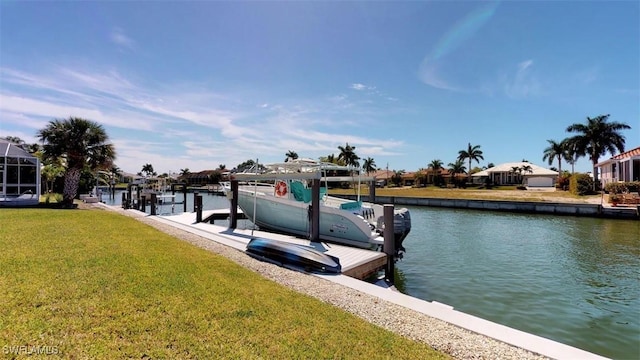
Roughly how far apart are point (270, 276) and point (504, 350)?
4518mm

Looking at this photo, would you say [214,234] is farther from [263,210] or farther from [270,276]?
[270,276]

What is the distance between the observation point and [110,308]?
4.31 meters

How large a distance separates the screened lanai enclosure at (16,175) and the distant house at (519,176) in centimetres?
7377

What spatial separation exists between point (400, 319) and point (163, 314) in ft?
11.2

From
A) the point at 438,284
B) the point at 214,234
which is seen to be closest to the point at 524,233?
the point at 438,284

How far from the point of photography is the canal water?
7168 millimetres

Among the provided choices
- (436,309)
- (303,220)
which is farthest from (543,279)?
(303,220)

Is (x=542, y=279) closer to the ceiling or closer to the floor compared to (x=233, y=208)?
closer to the floor

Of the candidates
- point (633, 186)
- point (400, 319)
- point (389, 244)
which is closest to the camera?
point (400, 319)

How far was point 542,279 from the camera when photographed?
10.4 metres

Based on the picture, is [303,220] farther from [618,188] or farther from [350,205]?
[618,188]

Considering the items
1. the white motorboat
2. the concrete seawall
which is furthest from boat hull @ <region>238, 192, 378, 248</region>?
the concrete seawall

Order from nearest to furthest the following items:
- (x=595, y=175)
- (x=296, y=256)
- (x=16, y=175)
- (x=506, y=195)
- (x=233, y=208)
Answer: (x=296, y=256) < (x=233, y=208) < (x=16, y=175) < (x=506, y=195) < (x=595, y=175)

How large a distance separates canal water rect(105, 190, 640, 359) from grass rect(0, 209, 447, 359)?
16.1ft
